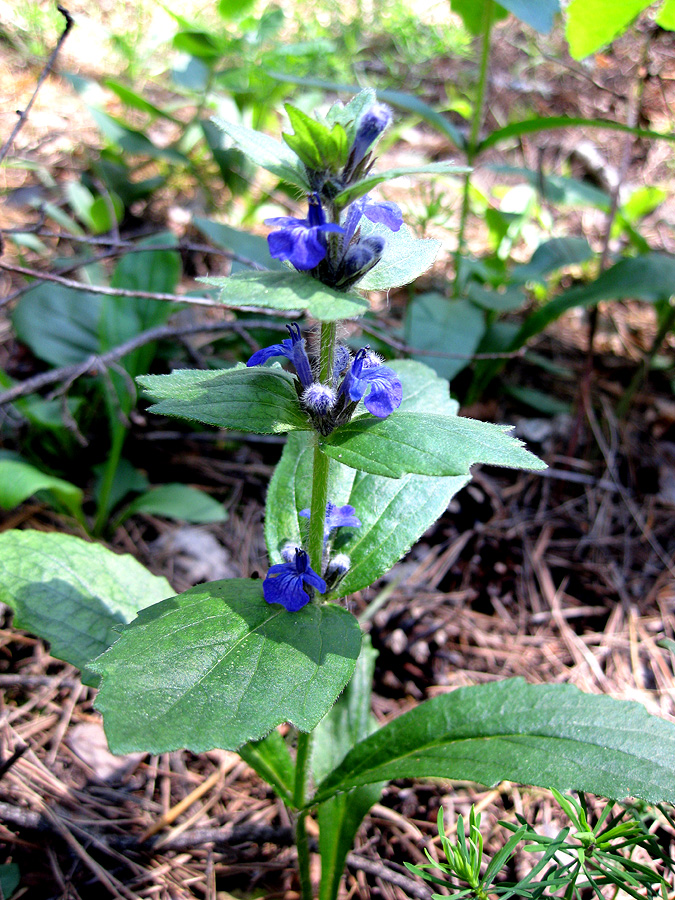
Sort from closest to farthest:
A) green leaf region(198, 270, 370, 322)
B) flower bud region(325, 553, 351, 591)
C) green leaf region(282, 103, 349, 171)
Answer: green leaf region(198, 270, 370, 322)
green leaf region(282, 103, 349, 171)
flower bud region(325, 553, 351, 591)

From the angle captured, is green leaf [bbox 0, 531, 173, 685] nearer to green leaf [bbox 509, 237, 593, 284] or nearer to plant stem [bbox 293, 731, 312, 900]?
plant stem [bbox 293, 731, 312, 900]

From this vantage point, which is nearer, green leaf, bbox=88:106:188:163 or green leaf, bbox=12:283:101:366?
green leaf, bbox=12:283:101:366

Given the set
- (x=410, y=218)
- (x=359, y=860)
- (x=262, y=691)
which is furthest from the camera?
(x=410, y=218)

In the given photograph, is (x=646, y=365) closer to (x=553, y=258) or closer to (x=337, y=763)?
(x=553, y=258)

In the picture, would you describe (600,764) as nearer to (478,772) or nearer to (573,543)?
(478,772)

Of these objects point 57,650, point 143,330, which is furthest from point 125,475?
point 57,650

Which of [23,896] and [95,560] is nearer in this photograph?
[23,896]

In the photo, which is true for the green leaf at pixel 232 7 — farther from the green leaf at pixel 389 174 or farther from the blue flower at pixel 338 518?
the blue flower at pixel 338 518

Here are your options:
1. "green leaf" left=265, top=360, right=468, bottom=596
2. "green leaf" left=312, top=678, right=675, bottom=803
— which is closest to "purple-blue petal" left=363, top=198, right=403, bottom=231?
"green leaf" left=265, top=360, right=468, bottom=596
